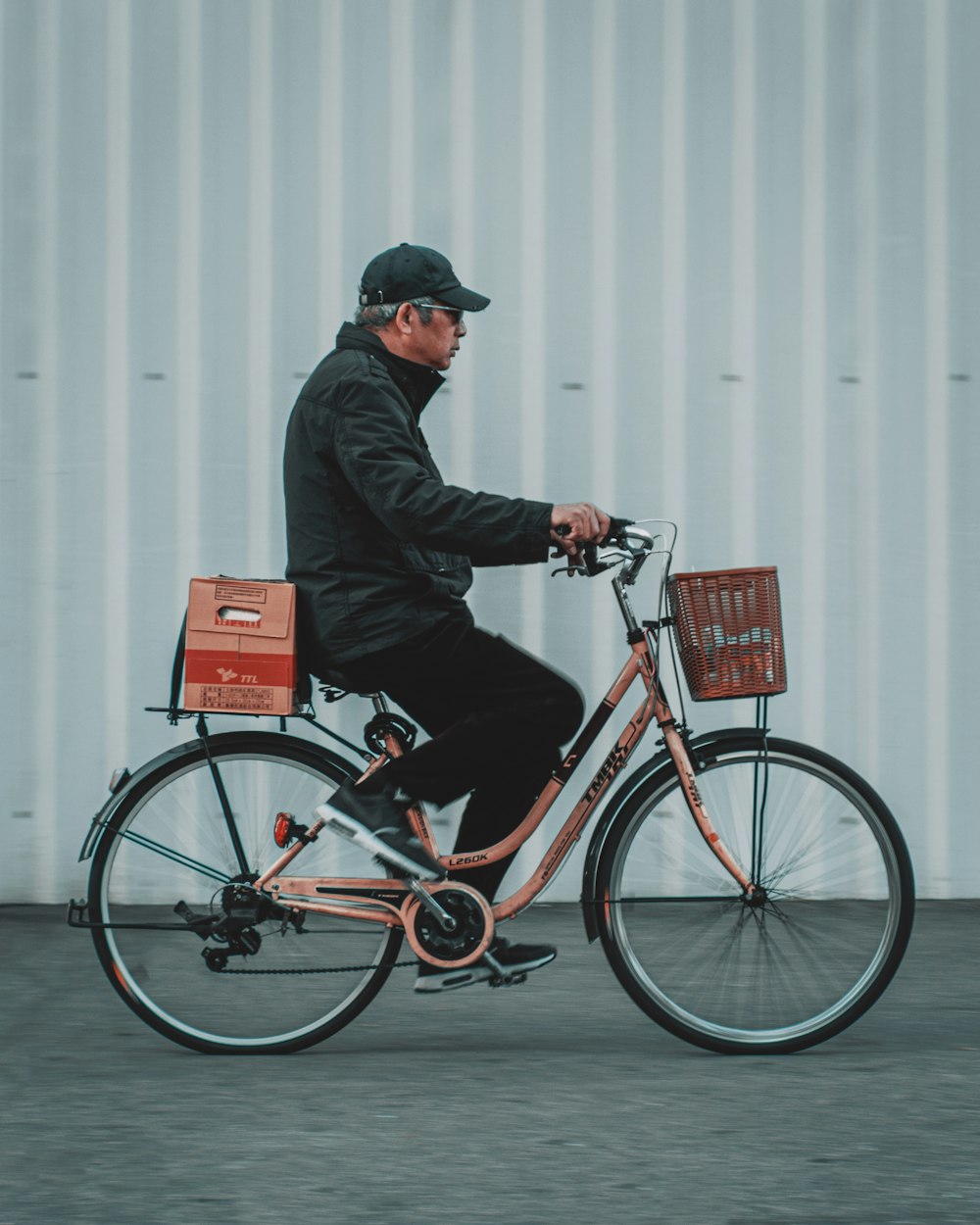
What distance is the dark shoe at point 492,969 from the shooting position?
3.81 m

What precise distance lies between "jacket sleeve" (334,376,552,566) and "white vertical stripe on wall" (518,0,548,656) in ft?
6.32

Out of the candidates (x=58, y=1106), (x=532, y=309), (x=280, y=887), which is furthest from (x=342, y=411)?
(x=532, y=309)

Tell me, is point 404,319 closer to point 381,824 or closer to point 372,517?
point 372,517

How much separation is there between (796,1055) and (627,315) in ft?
8.97

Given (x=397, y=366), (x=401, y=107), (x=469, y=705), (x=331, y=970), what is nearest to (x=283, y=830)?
(x=331, y=970)

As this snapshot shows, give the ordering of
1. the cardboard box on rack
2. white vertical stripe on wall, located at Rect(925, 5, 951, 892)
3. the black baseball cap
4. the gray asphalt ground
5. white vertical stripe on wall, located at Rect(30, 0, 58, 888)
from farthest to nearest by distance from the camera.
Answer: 1. white vertical stripe on wall, located at Rect(925, 5, 951, 892)
2. white vertical stripe on wall, located at Rect(30, 0, 58, 888)
3. the black baseball cap
4. the cardboard box on rack
5. the gray asphalt ground

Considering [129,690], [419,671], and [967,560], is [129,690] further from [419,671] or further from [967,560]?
[967,560]

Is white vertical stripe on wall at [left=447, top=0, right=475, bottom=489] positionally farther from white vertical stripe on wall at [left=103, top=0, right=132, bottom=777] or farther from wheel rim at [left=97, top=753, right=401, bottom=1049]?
wheel rim at [left=97, top=753, right=401, bottom=1049]

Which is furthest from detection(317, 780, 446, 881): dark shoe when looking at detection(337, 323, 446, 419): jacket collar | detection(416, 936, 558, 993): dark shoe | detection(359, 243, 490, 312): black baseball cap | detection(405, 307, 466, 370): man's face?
detection(359, 243, 490, 312): black baseball cap

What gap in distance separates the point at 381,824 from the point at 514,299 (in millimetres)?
2441

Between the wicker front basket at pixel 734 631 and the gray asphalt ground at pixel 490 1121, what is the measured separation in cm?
93

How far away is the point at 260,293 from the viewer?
5582 mm

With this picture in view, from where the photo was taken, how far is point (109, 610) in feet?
18.3

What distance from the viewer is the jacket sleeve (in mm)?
3596
